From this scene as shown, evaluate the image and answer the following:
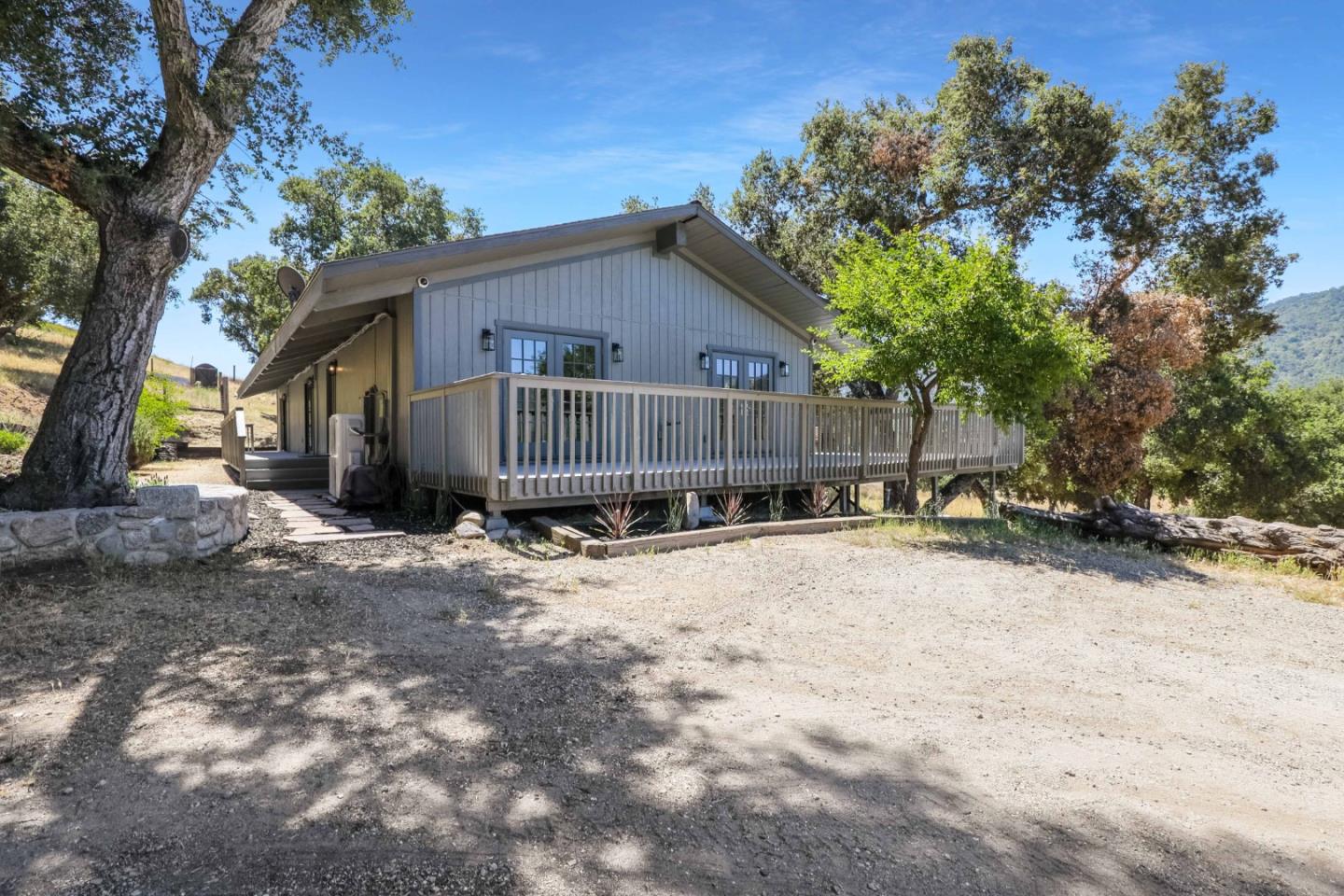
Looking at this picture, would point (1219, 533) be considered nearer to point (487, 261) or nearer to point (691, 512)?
point (691, 512)

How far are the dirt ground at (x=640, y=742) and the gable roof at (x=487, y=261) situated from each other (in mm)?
3556

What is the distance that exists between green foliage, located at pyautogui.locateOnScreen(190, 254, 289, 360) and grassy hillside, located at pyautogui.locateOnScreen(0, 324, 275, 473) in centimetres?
260

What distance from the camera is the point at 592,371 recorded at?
31.0 feet

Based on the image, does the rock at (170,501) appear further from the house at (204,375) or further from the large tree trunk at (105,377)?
the house at (204,375)

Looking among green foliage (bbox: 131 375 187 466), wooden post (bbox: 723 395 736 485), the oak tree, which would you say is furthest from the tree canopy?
wooden post (bbox: 723 395 736 485)

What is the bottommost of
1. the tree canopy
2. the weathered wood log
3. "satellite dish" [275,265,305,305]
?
the weathered wood log

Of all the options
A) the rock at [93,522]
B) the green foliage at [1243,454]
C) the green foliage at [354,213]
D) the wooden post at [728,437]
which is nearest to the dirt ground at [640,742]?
the rock at [93,522]

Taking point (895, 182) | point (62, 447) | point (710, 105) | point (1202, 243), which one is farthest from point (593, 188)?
point (1202, 243)

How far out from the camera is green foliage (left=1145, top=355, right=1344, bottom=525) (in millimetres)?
17750

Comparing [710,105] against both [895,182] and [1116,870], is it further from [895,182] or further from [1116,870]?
[1116,870]

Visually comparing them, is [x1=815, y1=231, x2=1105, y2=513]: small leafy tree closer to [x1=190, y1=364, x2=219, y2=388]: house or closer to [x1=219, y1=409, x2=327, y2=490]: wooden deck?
[x1=219, y1=409, x2=327, y2=490]: wooden deck

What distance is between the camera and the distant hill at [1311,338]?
84706 mm

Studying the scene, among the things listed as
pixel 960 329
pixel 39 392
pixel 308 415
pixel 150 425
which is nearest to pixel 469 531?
pixel 960 329

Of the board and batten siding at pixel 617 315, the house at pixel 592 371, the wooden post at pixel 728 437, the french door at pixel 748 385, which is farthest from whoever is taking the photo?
the french door at pixel 748 385
